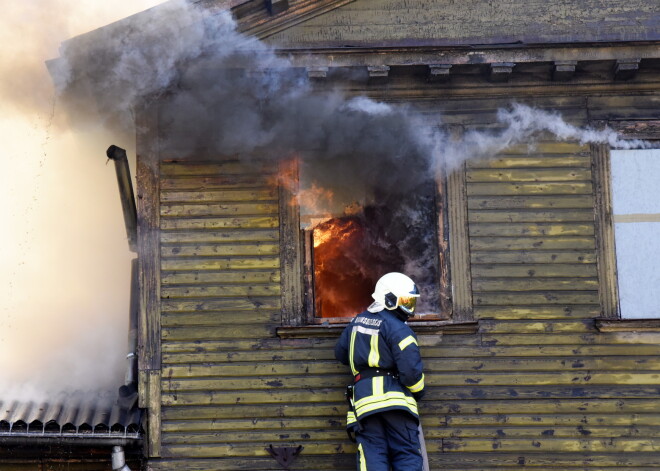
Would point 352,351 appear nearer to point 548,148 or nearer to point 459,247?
point 459,247

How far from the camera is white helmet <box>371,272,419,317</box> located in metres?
7.70

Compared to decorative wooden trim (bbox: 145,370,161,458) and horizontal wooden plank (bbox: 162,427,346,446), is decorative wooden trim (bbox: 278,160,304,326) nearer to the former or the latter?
horizontal wooden plank (bbox: 162,427,346,446)

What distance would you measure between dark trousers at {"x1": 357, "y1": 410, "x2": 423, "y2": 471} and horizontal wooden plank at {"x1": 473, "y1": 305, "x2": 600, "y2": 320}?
63.2 inches

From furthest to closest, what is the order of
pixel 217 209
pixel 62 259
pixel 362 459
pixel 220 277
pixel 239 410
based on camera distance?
pixel 62 259, pixel 217 209, pixel 220 277, pixel 239 410, pixel 362 459

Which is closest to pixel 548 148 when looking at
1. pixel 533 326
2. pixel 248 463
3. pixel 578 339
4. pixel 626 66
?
pixel 626 66

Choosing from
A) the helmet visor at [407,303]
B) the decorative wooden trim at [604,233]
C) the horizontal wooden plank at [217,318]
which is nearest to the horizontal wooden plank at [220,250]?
the horizontal wooden plank at [217,318]

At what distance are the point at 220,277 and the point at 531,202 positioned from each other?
3249 millimetres

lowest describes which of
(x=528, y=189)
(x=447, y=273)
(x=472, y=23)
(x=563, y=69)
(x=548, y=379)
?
(x=548, y=379)

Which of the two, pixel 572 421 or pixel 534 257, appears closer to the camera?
pixel 572 421

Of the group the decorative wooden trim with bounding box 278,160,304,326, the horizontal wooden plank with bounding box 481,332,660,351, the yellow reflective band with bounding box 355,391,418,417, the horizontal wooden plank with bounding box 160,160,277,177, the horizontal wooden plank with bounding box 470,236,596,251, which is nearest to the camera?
the yellow reflective band with bounding box 355,391,418,417

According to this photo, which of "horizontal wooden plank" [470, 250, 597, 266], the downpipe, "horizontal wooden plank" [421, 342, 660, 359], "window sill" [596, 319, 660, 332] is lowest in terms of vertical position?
the downpipe

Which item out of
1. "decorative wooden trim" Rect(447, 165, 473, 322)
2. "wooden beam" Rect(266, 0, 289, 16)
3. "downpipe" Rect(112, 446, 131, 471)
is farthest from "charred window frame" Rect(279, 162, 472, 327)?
"downpipe" Rect(112, 446, 131, 471)

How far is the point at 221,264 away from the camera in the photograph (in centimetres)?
861

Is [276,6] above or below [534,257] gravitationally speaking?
above
